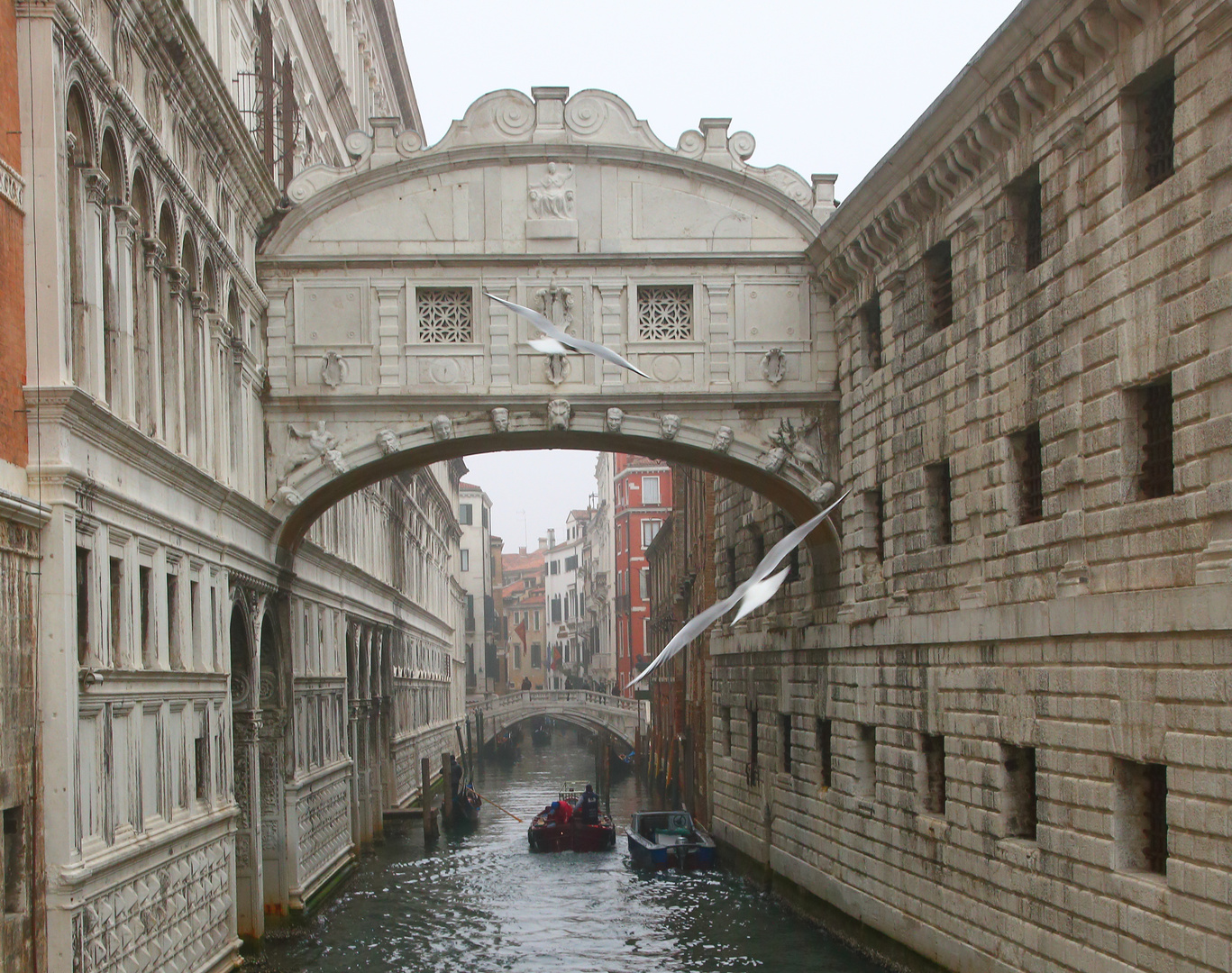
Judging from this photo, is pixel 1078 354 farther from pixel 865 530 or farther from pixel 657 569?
pixel 657 569

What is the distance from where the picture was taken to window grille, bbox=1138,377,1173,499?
10859 mm

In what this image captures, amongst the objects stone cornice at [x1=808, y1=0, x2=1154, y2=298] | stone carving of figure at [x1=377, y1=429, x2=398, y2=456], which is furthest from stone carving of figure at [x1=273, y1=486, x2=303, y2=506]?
stone cornice at [x1=808, y1=0, x2=1154, y2=298]

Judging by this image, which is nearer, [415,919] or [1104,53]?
[1104,53]

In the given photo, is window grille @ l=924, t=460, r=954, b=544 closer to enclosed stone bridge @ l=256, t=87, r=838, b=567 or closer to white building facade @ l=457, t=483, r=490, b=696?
enclosed stone bridge @ l=256, t=87, r=838, b=567

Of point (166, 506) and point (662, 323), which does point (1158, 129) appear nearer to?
point (662, 323)

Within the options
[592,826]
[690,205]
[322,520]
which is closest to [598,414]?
[690,205]

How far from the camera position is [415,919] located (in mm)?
20875

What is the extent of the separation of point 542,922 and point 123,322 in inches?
465

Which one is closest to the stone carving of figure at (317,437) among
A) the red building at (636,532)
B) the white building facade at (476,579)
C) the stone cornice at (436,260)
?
the stone cornice at (436,260)

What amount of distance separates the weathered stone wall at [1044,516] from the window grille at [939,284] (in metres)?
0.04

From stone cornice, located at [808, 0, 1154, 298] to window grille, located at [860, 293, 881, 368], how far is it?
0.37m

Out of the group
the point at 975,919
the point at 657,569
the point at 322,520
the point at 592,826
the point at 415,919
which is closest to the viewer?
the point at 975,919

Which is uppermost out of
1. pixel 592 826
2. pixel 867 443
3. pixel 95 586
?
pixel 867 443

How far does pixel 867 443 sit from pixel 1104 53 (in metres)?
6.31
